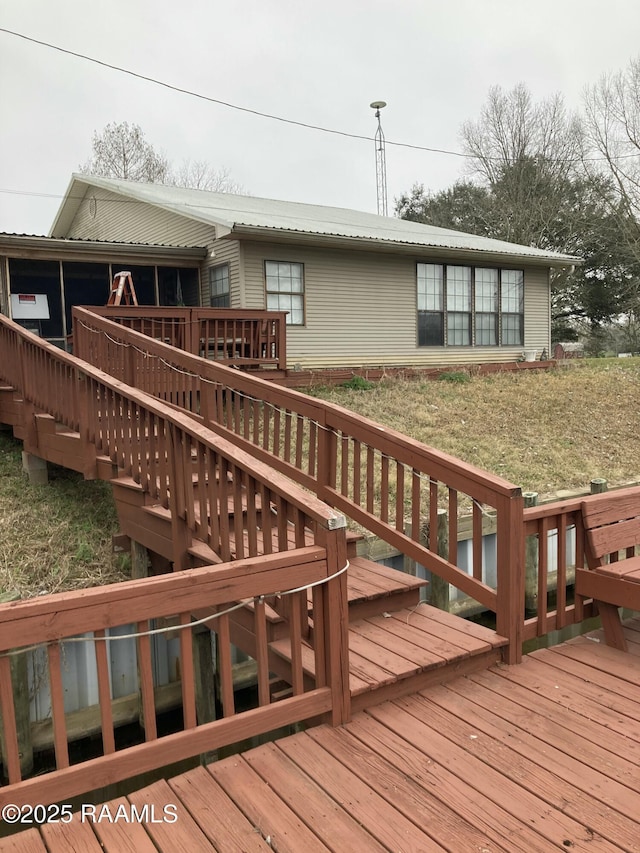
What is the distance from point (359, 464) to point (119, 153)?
28512 mm

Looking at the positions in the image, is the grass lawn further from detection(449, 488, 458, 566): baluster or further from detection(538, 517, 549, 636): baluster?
detection(538, 517, 549, 636): baluster

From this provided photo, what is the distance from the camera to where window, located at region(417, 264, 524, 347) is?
14789 mm

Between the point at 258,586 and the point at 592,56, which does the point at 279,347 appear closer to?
the point at 258,586

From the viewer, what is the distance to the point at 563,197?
29078mm

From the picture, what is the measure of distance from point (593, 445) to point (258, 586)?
27.0 ft

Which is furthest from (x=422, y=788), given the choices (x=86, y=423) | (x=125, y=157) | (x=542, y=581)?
(x=125, y=157)

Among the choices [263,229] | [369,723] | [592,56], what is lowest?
[369,723]

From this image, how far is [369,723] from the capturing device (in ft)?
9.17

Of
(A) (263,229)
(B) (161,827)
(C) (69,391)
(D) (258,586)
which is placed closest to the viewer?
(B) (161,827)

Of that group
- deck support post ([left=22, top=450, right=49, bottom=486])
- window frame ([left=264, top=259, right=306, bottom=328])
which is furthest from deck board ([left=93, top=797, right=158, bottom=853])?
window frame ([left=264, top=259, right=306, bottom=328])

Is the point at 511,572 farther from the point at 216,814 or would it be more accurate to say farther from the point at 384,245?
the point at 384,245

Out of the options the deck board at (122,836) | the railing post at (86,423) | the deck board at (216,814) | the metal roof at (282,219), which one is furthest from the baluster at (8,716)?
the metal roof at (282,219)

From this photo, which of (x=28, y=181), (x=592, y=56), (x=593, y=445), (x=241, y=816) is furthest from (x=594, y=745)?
(x=28, y=181)

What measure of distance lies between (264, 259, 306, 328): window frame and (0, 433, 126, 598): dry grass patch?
6641 mm
